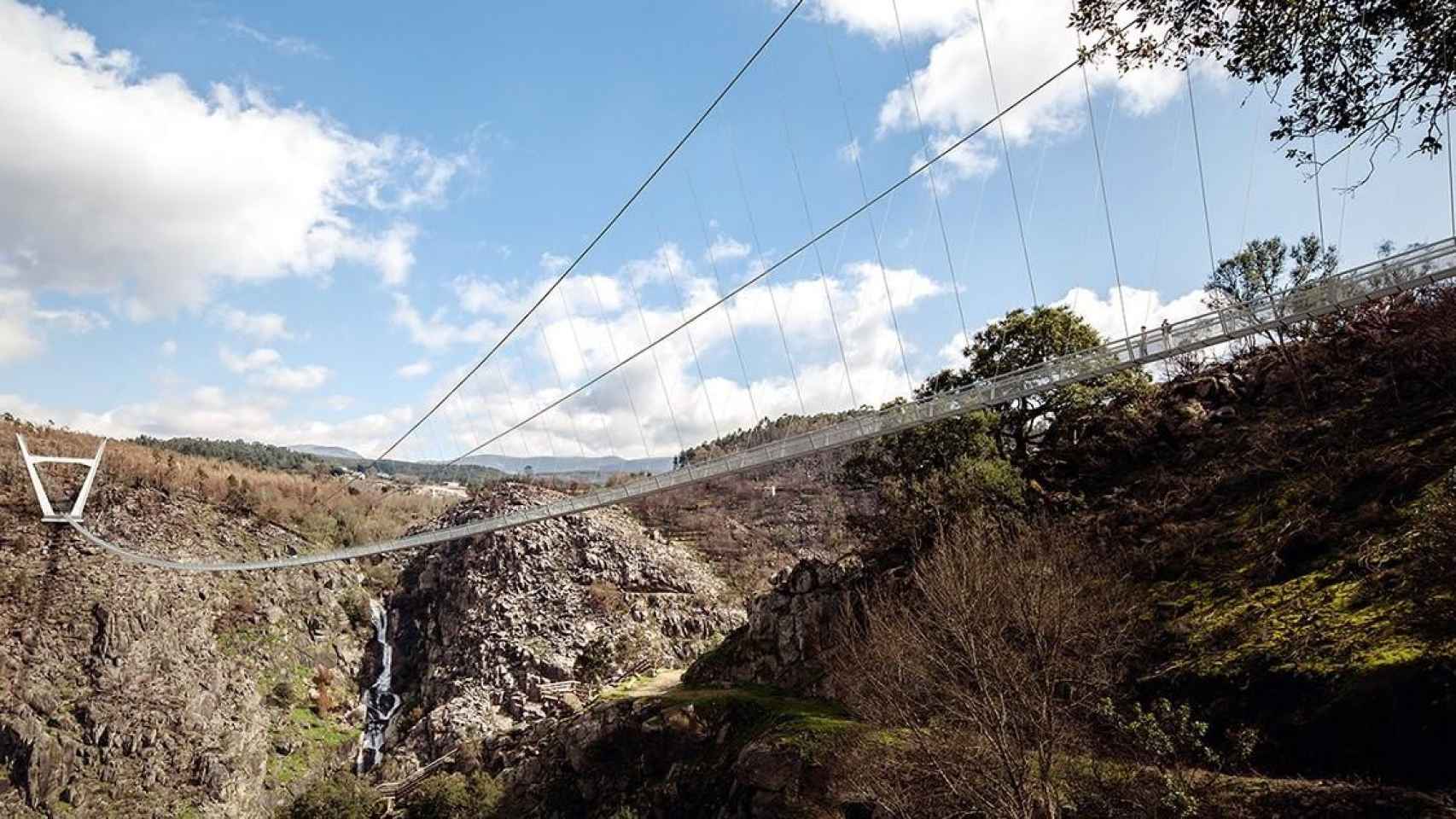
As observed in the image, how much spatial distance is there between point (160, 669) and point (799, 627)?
29067 millimetres

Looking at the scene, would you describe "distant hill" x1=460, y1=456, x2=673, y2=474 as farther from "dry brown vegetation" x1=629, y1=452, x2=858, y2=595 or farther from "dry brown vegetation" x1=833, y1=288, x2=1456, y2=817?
"dry brown vegetation" x1=833, y1=288, x2=1456, y2=817

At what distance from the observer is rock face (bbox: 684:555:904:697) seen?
66.8 ft

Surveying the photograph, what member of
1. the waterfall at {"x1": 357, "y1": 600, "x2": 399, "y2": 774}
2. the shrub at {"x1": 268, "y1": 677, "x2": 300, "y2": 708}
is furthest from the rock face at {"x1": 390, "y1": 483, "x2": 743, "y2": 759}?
the shrub at {"x1": 268, "y1": 677, "x2": 300, "y2": 708}

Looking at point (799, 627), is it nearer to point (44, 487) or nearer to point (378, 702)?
point (378, 702)

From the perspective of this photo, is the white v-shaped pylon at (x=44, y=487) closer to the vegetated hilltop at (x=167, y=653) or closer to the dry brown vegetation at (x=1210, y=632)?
the vegetated hilltop at (x=167, y=653)

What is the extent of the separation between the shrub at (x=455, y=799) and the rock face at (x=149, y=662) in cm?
1125

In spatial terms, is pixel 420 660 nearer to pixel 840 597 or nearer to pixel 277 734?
pixel 277 734

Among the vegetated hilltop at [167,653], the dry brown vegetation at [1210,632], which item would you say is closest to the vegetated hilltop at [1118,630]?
the dry brown vegetation at [1210,632]

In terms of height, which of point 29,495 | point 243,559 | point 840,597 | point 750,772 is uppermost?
point 29,495

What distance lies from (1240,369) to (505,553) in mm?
32762

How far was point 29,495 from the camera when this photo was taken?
144ft

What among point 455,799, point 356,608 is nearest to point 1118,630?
point 455,799

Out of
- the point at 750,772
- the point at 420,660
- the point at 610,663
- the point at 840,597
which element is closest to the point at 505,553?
the point at 420,660

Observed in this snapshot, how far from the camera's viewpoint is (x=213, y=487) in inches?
1908
